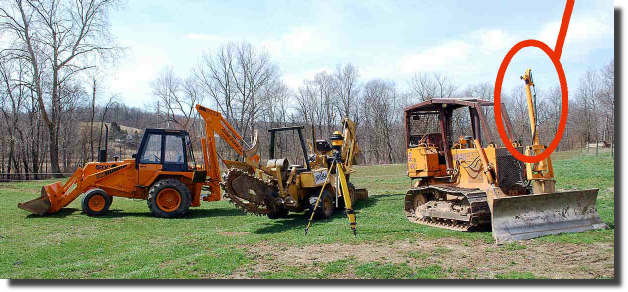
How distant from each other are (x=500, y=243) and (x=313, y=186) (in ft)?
16.0

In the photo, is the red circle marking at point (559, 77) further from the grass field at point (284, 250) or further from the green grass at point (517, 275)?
the grass field at point (284, 250)

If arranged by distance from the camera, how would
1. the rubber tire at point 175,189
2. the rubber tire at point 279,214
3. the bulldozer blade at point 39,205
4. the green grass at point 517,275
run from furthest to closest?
the rubber tire at point 175,189, the bulldozer blade at point 39,205, the rubber tire at point 279,214, the green grass at point 517,275

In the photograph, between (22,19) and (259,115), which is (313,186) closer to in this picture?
(22,19)

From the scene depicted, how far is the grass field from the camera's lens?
5938 millimetres

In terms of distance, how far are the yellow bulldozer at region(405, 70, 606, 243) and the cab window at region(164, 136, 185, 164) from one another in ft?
21.4

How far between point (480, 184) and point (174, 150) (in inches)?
330

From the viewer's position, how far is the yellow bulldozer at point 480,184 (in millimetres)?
7898

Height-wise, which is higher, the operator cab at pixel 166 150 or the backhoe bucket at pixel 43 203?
the operator cab at pixel 166 150

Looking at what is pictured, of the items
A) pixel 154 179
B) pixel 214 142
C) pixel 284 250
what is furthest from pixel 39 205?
pixel 284 250

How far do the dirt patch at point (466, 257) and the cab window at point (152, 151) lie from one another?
5.98 m

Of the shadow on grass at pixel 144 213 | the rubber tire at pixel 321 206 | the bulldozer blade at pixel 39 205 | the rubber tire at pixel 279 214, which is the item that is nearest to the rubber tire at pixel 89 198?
the shadow on grass at pixel 144 213

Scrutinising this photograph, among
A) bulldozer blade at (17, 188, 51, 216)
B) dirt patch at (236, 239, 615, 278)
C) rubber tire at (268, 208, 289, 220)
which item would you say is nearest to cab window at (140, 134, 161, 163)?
bulldozer blade at (17, 188, 51, 216)

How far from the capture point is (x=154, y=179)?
12461 millimetres

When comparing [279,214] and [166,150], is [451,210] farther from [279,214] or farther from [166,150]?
[166,150]
